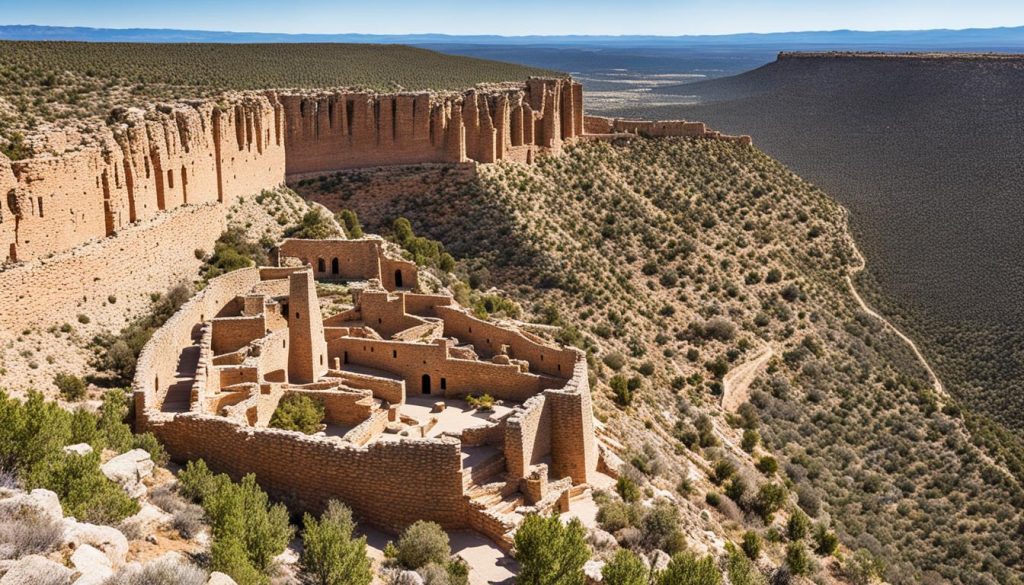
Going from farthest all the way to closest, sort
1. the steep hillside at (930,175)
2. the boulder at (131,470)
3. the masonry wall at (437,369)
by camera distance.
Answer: the steep hillside at (930,175)
the masonry wall at (437,369)
the boulder at (131,470)

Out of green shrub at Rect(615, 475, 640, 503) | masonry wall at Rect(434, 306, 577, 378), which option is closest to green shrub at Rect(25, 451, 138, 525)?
green shrub at Rect(615, 475, 640, 503)

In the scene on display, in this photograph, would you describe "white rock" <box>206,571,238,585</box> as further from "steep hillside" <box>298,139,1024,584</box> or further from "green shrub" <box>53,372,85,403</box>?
"steep hillside" <box>298,139,1024,584</box>

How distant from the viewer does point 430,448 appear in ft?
61.7

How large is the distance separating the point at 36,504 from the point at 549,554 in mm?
6935

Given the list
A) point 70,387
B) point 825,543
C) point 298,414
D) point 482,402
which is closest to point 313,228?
point 482,402

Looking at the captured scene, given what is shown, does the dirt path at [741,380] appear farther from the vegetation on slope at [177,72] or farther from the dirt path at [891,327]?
the vegetation on slope at [177,72]

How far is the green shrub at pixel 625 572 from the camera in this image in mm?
14680

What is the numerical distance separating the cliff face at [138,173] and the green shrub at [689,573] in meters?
16.6

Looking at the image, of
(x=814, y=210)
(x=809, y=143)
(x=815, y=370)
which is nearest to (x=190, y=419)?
(x=815, y=370)

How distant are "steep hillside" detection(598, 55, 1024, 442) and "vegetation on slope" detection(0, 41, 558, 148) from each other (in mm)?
25159

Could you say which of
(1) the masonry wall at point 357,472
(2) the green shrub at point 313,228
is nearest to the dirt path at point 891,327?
(2) the green shrub at point 313,228

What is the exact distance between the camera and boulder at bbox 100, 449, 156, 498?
15.2 meters

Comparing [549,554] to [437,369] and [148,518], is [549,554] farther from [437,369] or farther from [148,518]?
[437,369]

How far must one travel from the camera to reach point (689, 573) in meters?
15.2
